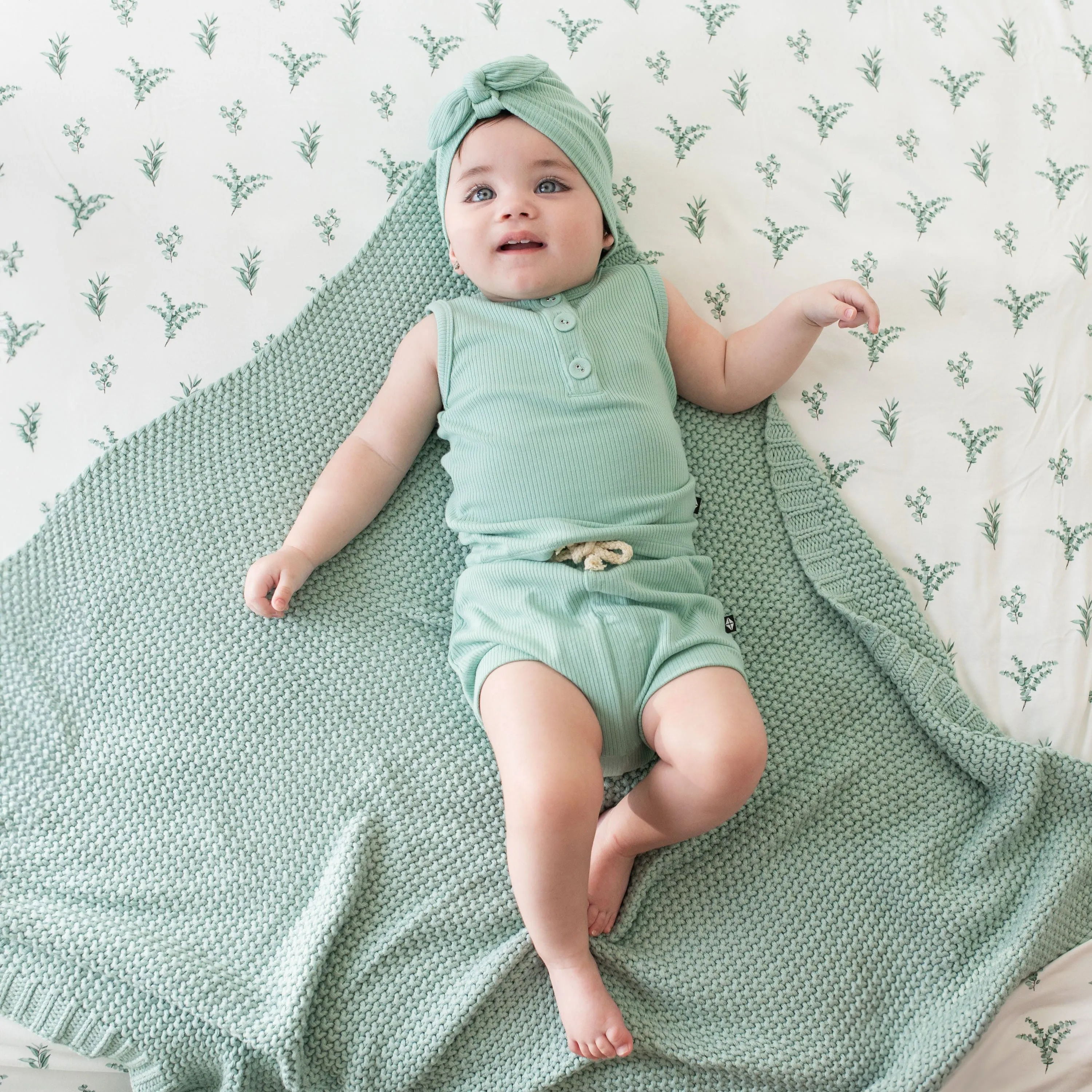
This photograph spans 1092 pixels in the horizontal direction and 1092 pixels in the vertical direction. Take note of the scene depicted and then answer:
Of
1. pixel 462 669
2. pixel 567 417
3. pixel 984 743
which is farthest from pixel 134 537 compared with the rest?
pixel 984 743

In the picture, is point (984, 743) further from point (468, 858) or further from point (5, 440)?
point (5, 440)

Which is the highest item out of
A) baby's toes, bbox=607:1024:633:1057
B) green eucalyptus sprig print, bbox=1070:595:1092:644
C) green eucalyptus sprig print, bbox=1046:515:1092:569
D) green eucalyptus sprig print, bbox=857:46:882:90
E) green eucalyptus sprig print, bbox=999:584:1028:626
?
green eucalyptus sprig print, bbox=857:46:882:90

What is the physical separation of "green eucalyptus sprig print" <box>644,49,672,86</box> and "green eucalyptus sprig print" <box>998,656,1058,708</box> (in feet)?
2.97

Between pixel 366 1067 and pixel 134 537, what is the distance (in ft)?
2.13

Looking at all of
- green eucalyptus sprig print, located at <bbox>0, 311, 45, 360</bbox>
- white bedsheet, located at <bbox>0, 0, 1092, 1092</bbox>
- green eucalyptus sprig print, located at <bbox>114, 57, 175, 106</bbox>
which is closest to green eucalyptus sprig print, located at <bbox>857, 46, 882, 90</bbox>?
white bedsheet, located at <bbox>0, 0, 1092, 1092</bbox>

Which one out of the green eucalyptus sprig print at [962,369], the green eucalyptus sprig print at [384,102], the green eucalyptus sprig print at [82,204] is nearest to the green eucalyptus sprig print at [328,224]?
the green eucalyptus sprig print at [384,102]

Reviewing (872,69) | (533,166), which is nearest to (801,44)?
(872,69)

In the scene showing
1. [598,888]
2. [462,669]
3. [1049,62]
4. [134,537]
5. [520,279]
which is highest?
[1049,62]

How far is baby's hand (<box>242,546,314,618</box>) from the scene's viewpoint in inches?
40.6

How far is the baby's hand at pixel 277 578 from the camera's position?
3.38 ft

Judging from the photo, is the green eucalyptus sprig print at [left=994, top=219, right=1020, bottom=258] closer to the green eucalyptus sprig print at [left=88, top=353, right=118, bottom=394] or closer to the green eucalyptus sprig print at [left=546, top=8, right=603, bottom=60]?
the green eucalyptus sprig print at [left=546, top=8, right=603, bottom=60]

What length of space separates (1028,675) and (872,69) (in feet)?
2.84

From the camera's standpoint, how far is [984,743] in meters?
1.02

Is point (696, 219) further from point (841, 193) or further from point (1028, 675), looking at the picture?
point (1028, 675)
